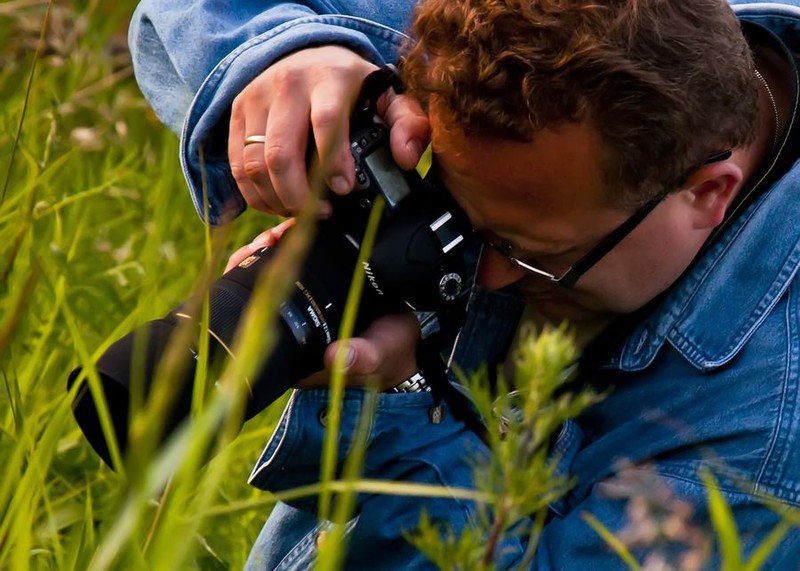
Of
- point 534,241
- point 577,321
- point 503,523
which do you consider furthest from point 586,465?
point 503,523

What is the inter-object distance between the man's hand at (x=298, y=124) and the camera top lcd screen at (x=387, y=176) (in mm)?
19

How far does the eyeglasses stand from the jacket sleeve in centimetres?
35

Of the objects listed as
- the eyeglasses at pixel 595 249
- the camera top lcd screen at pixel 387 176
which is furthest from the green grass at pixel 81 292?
the eyeglasses at pixel 595 249

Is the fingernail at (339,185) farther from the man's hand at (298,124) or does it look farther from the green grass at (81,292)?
the green grass at (81,292)

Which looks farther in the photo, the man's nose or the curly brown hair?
the man's nose

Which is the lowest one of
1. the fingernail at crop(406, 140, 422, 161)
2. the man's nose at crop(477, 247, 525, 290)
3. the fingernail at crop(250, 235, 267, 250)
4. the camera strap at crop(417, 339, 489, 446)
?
the camera strap at crop(417, 339, 489, 446)

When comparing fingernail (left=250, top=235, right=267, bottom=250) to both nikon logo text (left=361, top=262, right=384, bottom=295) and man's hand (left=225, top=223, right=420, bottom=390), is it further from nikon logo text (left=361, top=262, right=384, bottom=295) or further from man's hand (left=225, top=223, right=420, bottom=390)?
nikon logo text (left=361, top=262, right=384, bottom=295)

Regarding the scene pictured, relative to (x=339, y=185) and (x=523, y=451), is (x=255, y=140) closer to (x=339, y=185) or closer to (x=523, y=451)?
(x=339, y=185)

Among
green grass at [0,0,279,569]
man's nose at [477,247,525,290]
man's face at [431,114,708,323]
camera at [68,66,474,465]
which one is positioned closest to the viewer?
green grass at [0,0,279,569]

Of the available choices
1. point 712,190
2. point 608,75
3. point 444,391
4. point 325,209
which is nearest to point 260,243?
point 325,209

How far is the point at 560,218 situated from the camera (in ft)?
4.87

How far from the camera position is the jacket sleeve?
5.33 ft

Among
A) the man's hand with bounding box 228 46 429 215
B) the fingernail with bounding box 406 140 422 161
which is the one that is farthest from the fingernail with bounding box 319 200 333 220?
the fingernail with bounding box 406 140 422 161

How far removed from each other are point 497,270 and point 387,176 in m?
0.24
